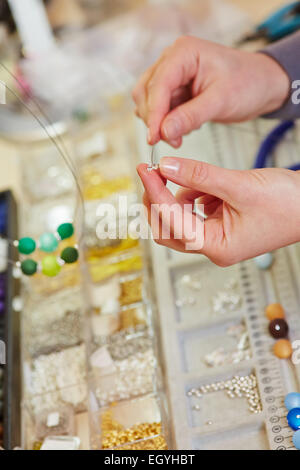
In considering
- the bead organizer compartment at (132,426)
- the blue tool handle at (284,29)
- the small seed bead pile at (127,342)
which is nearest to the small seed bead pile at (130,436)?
the bead organizer compartment at (132,426)

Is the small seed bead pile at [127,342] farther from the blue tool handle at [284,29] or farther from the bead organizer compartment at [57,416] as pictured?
the blue tool handle at [284,29]

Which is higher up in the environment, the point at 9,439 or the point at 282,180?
the point at 282,180

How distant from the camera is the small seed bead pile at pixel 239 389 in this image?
83 cm

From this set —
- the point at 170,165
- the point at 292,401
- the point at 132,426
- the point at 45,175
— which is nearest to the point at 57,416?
the point at 132,426

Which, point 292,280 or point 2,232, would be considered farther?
point 2,232

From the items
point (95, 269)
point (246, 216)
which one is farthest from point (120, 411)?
point (246, 216)

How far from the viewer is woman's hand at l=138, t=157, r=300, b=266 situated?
2.18 ft

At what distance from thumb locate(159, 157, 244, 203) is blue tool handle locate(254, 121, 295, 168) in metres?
0.42

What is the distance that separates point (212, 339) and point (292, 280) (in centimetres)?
18

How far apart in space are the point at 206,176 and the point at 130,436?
467mm

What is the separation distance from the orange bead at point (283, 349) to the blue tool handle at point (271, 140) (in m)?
0.39

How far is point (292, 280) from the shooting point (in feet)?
3.08

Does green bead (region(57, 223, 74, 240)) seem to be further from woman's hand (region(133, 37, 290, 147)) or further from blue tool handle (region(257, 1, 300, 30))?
blue tool handle (region(257, 1, 300, 30))
